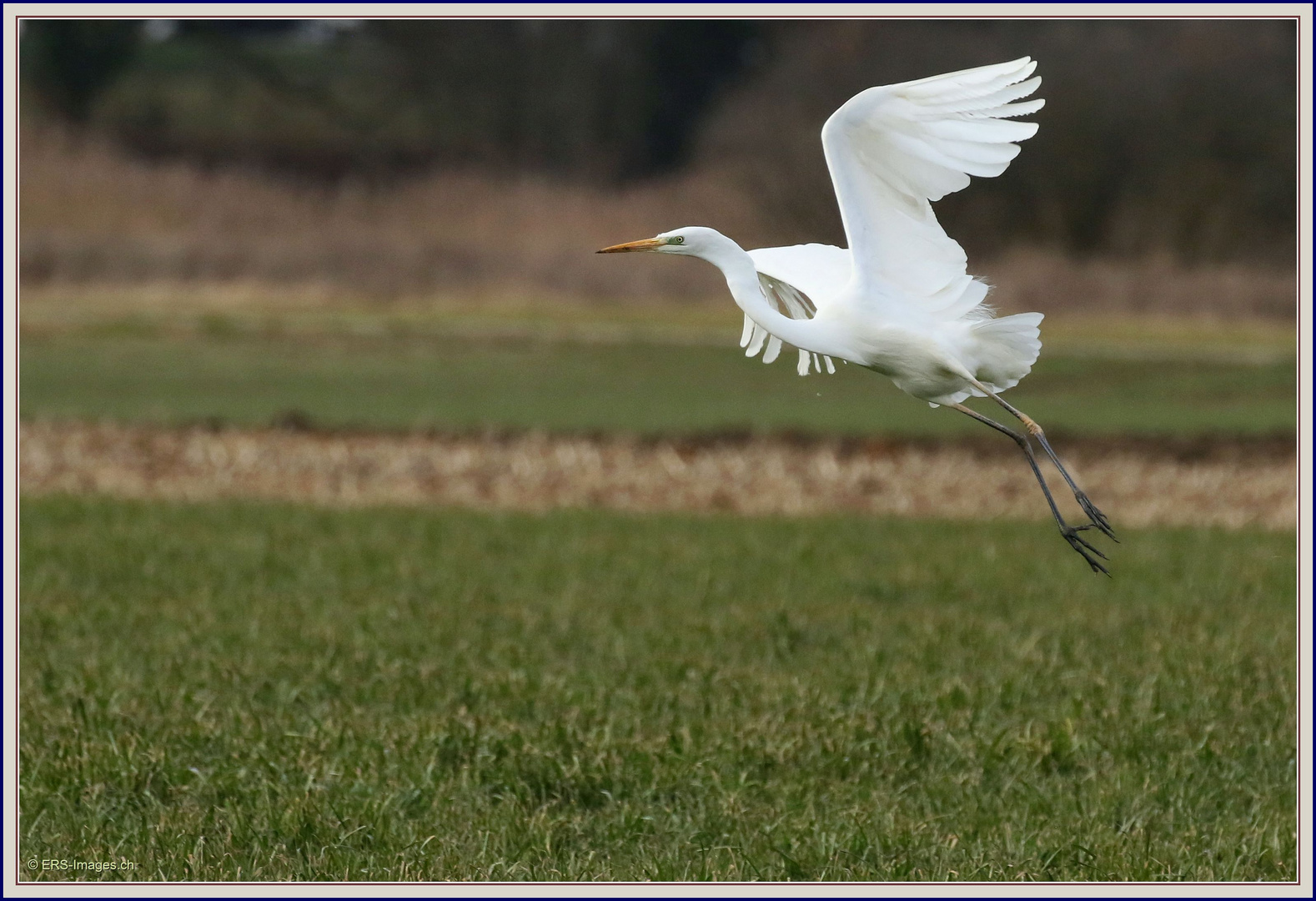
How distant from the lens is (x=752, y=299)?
10.4 ft

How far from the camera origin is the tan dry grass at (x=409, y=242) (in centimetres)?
1770

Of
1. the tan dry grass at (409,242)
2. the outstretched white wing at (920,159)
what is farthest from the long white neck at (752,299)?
the tan dry grass at (409,242)

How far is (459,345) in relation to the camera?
29.5m

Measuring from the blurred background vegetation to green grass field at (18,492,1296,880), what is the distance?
2402 millimetres

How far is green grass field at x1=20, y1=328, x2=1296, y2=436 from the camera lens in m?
20.0

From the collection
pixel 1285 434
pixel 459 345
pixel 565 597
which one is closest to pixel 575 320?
pixel 459 345

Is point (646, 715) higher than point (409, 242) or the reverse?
the reverse

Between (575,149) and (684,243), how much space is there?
73.7 ft

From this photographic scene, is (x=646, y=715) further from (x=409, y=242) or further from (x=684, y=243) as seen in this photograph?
(x=409, y=242)

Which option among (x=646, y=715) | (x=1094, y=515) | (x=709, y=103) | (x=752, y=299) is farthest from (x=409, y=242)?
(x=752, y=299)

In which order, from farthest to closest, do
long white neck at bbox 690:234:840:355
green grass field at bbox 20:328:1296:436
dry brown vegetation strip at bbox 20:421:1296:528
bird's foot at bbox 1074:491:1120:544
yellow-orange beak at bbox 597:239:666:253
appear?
green grass field at bbox 20:328:1296:436, dry brown vegetation strip at bbox 20:421:1296:528, bird's foot at bbox 1074:491:1120:544, long white neck at bbox 690:234:840:355, yellow-orange beak at bbox 597:239:666:253

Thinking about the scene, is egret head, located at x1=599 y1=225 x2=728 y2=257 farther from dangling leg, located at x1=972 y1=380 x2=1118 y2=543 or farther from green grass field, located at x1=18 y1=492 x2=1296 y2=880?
green grass field, located at x1=18 y1=492 x2=1296 y2=880

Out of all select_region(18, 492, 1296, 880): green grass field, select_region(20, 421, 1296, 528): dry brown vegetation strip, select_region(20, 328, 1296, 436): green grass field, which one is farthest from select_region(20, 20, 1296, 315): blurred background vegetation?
select_region(18, 492, 1296, 880): green grass field

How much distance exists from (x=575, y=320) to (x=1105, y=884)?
2223cm
